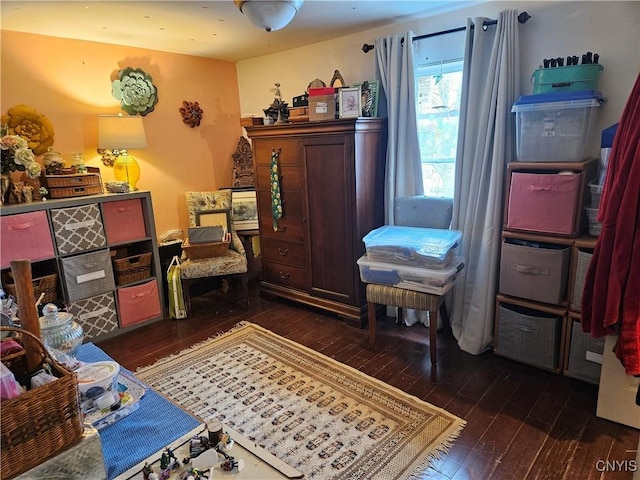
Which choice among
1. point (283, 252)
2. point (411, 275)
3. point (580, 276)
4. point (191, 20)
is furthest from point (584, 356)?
point (191, 20)

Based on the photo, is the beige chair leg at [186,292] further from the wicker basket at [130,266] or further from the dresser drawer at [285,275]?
the dresser drawer at [285,275]

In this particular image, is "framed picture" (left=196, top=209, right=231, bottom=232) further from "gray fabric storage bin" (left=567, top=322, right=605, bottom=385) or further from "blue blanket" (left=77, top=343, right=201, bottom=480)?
"gray fabric storage bin" (left=567, top=322, right=605, bottom=385)

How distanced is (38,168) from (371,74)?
2528 mm

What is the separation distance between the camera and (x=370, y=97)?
3236 millimetres

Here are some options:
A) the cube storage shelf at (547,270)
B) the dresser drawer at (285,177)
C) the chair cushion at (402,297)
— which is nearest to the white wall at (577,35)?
the cube storage shelf at (547,270)

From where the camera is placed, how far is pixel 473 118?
2812mm

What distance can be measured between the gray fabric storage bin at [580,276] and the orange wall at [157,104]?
340 centimetres

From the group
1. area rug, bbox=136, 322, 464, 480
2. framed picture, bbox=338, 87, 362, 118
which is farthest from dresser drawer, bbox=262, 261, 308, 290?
framed picture, bbox=338, 87, 362, 118

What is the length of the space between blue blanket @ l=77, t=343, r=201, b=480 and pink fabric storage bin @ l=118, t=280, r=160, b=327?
2123 mm

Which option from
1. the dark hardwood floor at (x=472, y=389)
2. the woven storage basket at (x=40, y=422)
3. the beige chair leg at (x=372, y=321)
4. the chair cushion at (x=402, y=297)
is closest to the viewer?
the woven storage basket at (x=40, y=422)

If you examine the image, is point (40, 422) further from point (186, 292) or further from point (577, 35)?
point (577, 35)

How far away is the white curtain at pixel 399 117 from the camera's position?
121 inches

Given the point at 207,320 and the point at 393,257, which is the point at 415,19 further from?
the point at 207,320

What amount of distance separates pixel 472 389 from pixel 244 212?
8.68ft
